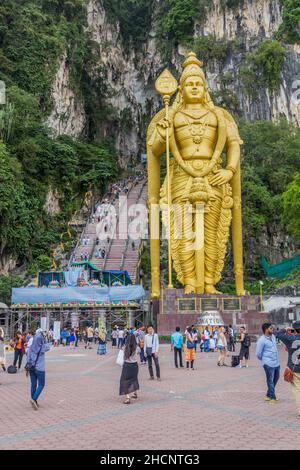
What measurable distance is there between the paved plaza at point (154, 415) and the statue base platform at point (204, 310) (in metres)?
9.02

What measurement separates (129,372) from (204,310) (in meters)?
12.5

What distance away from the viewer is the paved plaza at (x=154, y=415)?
463cm

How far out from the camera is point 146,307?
2277 cm

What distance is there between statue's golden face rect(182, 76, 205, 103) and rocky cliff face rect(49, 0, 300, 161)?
1919cm

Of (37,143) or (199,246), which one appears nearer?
(199,246)

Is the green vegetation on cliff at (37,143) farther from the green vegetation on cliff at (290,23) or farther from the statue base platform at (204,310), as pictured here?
the green vegetation on cliff at (290,23)

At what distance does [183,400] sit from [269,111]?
34.8 m

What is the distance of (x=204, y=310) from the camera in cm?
1916

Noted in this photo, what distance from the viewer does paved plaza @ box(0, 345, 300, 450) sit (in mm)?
4629

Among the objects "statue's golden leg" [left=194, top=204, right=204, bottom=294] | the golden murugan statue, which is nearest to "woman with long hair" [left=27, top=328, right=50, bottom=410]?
the golden murugan statue

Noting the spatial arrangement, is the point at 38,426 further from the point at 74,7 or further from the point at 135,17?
the point at 135,17

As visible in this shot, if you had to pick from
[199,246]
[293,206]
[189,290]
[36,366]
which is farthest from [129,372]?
[293,206]

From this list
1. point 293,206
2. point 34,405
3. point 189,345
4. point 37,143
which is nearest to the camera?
point 34,405

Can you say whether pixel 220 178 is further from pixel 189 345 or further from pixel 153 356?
pixel 153 356
